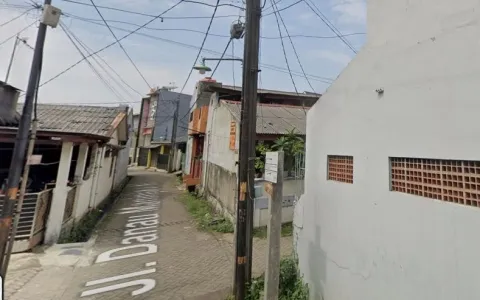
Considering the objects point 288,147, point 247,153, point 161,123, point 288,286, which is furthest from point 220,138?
point 161,123

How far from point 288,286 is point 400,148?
3.39 metres

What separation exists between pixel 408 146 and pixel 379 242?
1.17 meters

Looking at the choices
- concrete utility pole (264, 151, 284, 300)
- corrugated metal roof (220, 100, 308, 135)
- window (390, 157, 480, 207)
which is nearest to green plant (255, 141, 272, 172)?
corrugated metal roof (220, 100, 308, 135)

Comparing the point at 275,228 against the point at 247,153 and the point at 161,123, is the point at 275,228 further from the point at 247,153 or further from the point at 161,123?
the point at 161,123

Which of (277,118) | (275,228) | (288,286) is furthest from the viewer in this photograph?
(277,118)

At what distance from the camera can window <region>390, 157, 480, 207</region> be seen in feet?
7.41

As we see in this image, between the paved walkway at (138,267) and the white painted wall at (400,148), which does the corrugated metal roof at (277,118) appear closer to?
the paved walkway at (138,267)

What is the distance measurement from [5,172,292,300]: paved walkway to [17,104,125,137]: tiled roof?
3.62 m

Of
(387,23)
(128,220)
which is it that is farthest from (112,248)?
(387,23)

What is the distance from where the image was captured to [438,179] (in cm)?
255

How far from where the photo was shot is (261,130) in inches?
397

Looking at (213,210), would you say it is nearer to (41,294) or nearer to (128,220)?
(128,220)

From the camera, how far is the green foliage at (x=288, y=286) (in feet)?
15.1

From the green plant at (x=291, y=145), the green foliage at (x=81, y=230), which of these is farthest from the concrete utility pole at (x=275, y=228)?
the green foliage at (x=81, y=230)
